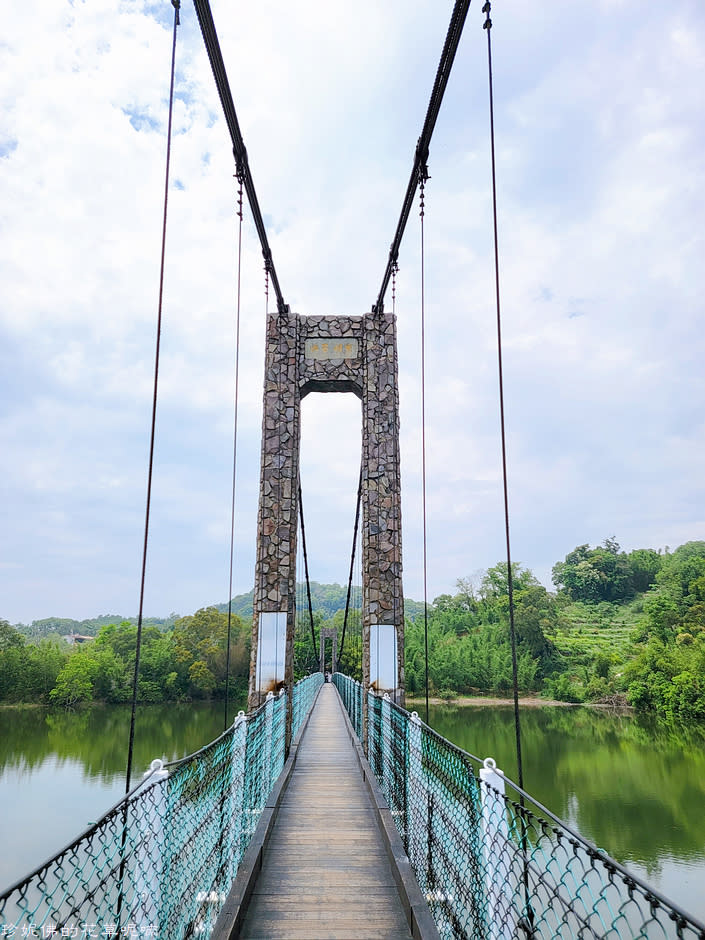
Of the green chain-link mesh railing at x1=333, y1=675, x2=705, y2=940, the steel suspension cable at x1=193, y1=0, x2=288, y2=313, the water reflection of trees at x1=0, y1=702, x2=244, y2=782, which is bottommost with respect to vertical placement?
the water reflection of trees at x1=0, y1=702, x2=244, y2=782

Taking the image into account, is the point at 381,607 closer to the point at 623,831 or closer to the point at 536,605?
Answer: the point at 623,831

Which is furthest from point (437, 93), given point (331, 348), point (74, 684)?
point (74, 684)

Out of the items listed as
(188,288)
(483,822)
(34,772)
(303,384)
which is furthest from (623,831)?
(188,288)

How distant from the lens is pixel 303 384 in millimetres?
5840

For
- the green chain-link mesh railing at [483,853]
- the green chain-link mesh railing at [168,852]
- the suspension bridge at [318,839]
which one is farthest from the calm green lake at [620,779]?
the green chain-link mesh railing at [168,852]

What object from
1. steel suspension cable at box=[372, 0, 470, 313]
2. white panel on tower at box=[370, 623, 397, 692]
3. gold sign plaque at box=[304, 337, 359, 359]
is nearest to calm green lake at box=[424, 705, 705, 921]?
white panel on tower at box=[370, 623, 397, 692]

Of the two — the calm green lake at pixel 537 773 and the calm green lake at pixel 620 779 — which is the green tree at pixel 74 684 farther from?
the calm green lake at pixel 620 779

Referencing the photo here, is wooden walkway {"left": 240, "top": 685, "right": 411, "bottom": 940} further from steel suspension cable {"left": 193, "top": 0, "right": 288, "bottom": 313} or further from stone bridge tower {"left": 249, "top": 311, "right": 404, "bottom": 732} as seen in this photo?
steel suspension cable {"left": 193, "top": 0, "right": 288, "bottom": 313}

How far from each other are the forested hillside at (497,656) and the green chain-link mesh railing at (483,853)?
13.2 metres

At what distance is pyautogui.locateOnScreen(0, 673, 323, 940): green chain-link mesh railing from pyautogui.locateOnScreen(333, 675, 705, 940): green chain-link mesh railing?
0.71 metres

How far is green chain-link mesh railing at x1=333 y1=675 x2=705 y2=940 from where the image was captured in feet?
2.98

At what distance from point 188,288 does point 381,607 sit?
30.3 meters

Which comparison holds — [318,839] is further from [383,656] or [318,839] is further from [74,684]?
[74,684]

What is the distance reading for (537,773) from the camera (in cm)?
1089
